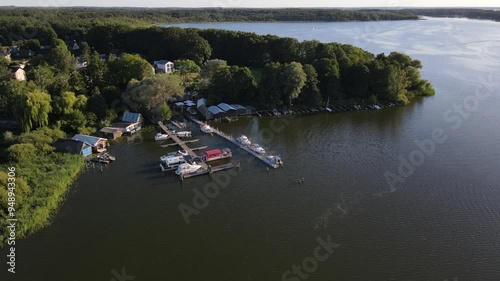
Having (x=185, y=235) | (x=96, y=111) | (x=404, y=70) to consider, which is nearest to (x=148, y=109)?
(x=96, y=111)

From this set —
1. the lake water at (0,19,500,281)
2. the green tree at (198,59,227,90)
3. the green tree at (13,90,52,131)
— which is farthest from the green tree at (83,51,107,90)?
the lake water at (0,19,500,281)

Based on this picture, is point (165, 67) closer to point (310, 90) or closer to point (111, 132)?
point (310, 90)

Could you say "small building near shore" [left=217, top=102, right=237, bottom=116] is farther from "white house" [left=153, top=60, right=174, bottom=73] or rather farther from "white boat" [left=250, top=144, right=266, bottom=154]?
"white house" [left=153, top=60, right=174, bottom=73]

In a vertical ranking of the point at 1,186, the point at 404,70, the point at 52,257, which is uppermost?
the point at 404,70

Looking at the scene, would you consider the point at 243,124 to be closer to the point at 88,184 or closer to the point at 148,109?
the point at 148,109

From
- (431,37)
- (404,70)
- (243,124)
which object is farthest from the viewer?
(431,37)

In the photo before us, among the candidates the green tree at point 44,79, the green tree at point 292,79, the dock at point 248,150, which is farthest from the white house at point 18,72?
the green tree at point 292,79
